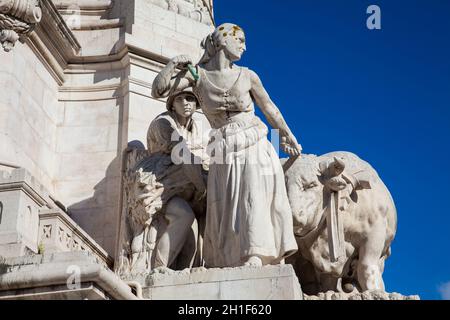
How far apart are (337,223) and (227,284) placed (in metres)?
2.25

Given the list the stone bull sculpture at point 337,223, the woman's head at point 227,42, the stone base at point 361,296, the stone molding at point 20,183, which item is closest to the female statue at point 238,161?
the woman's head at point 227,42

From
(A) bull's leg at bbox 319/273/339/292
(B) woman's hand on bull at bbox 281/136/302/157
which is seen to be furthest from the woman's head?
(A) bull's leg at bbox 319/273/339/292

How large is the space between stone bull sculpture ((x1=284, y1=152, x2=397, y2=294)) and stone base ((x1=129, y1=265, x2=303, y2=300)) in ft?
5.46

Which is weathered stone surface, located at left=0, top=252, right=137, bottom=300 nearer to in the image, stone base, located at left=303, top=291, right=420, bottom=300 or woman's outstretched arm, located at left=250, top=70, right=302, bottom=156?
stone base, located at left=303, top=291, right=420, bottom=300

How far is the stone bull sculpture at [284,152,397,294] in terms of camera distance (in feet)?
36.2

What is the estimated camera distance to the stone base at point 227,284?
9211 millimetres

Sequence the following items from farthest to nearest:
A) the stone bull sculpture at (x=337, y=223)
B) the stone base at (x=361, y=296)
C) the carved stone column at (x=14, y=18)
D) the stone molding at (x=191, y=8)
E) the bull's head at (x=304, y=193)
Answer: the stone molding at (x=191, y=8) → the carved stone column at (x=14, y=18) → the stone bull sculpture at (x=337, y=223) → the bull's head at (x=304, y=193) → the stone base at (x=361, y=296)

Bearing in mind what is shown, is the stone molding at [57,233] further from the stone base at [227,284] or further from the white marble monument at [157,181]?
the stone base at [227,284]

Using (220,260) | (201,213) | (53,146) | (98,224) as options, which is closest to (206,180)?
(201,213)

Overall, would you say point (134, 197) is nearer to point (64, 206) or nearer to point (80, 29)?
point (64, 206)

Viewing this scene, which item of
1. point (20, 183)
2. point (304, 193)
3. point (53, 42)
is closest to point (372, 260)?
Answer: point (304, 193)

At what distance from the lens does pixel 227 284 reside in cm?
934

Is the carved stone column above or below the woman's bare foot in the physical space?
above

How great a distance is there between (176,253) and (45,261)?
2.53 metres
